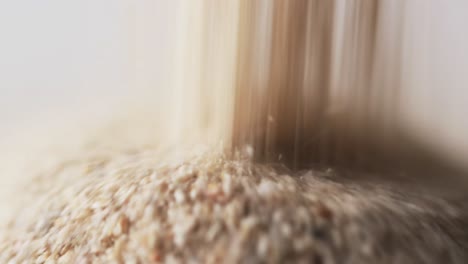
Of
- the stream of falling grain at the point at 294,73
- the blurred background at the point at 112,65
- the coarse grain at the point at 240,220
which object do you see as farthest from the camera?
the blurred background at the point at 112,65

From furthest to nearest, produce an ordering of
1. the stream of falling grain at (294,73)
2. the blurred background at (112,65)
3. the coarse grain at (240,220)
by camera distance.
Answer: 1. the blurred background at (112,65)
2. the stream of falling grain at (294,73)
3. the coarse grain at (240,220)

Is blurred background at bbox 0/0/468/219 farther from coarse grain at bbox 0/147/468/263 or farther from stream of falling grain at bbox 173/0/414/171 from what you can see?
coarse grain at bbox 0/147/468/263

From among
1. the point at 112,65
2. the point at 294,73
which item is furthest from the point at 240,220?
the point at 112,65

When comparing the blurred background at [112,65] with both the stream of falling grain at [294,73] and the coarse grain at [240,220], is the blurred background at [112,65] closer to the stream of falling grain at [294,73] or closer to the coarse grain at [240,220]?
the stream of falling grain at [294,73]

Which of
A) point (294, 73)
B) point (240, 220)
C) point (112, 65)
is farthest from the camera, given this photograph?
point (112, 65)

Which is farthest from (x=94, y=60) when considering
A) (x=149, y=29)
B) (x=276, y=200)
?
(x=276, y=200)

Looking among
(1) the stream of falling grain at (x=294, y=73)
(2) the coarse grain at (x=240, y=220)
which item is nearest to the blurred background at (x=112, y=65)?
(1) the stream of falling grain at (x=294, y=73)

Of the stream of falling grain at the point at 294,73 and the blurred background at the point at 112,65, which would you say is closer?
the stream of falling grain at the point at 294,73

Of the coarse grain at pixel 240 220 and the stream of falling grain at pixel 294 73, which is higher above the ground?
the stream of falling grain at pixel 294 73

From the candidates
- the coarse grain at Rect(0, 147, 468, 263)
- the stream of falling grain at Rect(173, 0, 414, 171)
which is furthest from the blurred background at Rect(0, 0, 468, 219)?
the coarse grain at Rect(0, 147, 468, 263)

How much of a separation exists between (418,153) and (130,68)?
628mm

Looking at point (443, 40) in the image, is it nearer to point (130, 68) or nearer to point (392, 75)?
point (392, 75)

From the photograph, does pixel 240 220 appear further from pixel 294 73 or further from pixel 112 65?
pixel 112 65

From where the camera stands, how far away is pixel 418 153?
69 cm
